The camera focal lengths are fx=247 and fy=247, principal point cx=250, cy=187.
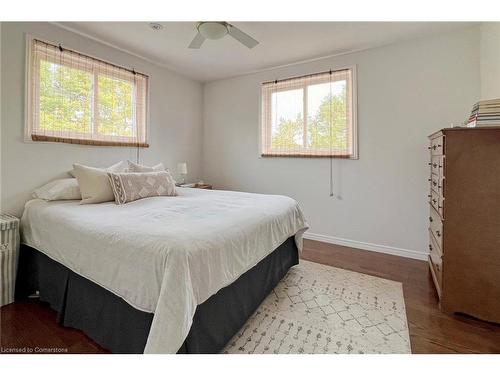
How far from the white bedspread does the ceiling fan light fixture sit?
1.55 meters

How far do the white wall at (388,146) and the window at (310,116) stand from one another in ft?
0.39

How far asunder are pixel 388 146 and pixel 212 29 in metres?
2.37

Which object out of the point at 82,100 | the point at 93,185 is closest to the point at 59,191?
the point at 93,185

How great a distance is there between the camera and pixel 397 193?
9.84ft

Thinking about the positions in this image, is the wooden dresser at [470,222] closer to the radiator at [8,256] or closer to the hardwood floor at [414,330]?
the hardwood floor at [414,330]

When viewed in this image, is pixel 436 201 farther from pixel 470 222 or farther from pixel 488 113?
pixel 488 113

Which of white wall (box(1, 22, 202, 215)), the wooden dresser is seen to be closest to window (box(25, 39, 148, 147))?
white wall (box(1, 22, 202, 215))

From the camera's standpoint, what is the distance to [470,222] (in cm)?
171

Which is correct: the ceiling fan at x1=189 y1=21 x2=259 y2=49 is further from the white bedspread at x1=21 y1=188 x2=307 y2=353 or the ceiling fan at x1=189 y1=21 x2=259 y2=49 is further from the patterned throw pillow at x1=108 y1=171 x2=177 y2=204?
the white bedspread at x1=21 y1=188 x2=307 y2=353

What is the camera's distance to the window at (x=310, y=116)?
10.7 ft

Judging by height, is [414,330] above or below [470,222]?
below

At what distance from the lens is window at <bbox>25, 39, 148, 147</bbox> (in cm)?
244
